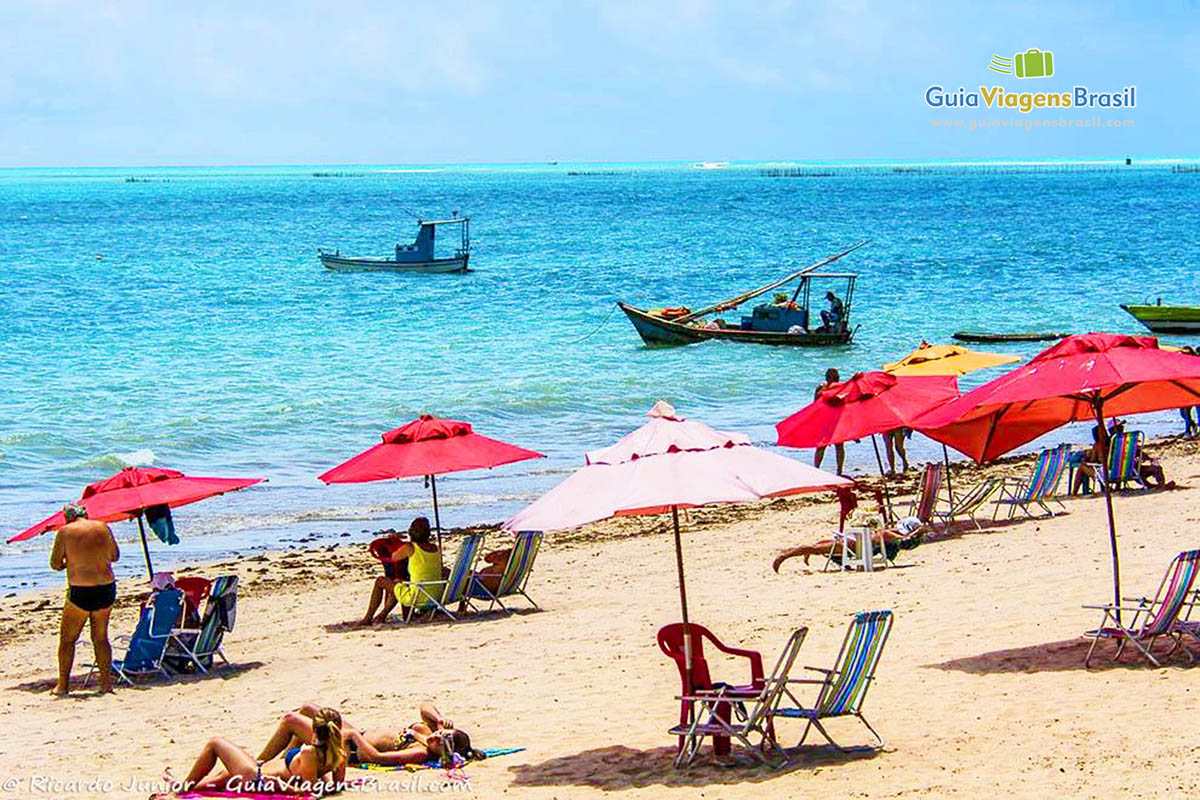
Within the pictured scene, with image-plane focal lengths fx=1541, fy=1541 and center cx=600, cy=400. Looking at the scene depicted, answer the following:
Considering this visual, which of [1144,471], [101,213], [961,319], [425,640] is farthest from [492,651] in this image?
[101,213]

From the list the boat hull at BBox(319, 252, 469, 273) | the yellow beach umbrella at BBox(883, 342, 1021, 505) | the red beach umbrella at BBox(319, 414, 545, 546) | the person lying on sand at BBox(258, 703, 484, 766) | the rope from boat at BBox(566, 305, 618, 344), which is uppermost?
the yellow beach umbrella at BBox(883, 342, 1021, 505)

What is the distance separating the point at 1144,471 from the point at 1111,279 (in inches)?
1553

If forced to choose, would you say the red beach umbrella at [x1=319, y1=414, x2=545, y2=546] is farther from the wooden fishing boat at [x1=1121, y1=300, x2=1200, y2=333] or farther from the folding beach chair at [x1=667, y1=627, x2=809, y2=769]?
the wooden fishing boat at [x1=1121, y1=300, x2=1200, y2=333]

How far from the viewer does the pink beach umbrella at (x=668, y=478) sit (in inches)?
295

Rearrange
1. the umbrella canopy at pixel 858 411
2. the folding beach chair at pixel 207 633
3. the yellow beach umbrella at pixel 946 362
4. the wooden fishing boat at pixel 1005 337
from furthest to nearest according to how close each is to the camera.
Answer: the wooden fishing boat at pixel 1005 337 → the yellow beach umbrella at pixel 946 362 → the umbrella canopy at pixel 858 411 → the folding beach chair at pixel 207 633

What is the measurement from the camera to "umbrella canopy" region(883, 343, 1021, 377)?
17.2 m

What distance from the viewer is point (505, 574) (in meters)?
13.0

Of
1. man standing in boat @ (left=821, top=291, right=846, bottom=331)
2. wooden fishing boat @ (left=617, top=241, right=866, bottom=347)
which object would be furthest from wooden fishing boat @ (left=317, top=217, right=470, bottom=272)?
man standing in boat @ (left=821, top=291, right=846, bottom=331)

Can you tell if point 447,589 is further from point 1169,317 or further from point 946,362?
point 1169,317

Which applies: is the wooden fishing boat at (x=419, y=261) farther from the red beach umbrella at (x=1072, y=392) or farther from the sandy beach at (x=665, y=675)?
the red beach umbrella at (x=1072, y=392)

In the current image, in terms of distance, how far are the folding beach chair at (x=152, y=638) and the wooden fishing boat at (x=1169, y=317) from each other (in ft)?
98.1

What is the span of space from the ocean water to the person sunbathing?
875 centimetres

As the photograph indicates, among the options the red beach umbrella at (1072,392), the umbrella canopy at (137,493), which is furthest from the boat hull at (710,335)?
the red beach umbrella at (1072,392)

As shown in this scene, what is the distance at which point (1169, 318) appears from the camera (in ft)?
119
